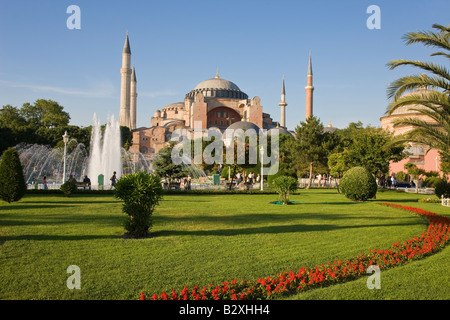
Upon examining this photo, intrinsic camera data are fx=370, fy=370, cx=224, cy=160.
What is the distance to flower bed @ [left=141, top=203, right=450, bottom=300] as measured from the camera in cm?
370

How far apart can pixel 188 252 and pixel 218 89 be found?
70.0m

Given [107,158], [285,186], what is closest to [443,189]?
[285,186]

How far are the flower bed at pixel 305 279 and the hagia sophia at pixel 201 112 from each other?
47523 millimetres

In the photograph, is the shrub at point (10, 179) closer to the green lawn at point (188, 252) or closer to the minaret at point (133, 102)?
the green lawn at point (188, 252)

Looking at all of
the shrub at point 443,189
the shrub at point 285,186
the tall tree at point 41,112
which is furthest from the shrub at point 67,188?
the tall tree at point 41,112

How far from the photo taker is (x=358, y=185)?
13.7 metres

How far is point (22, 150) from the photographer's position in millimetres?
36344

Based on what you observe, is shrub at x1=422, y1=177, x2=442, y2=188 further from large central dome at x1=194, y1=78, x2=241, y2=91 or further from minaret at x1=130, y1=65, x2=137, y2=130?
large central dome at x1=194, y1=78, x2=241, y2=91

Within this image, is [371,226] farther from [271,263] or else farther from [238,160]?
[238,160]

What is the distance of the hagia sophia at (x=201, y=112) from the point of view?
54688 mm

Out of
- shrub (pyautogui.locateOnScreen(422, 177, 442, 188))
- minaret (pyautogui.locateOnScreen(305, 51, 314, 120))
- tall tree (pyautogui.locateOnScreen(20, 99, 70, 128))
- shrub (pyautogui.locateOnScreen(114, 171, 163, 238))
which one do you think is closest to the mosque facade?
minaret (pyautogui.locateOnScreen(305, 51, 314, 120))

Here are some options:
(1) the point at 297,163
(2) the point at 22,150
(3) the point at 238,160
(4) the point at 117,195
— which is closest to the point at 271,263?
(4) the point at 117,195
